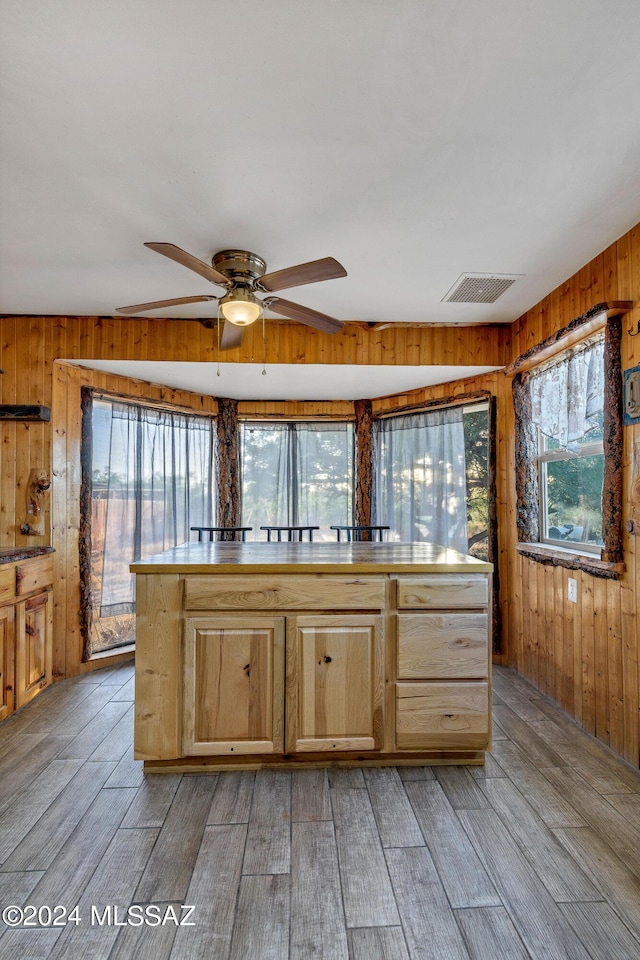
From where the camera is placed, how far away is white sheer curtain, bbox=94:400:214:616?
3.88m

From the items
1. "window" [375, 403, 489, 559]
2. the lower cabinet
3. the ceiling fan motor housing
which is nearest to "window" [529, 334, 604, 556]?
"window" [375, 403, 489, 559]

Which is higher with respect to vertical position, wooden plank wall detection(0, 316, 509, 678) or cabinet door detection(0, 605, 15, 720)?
wooden plank wall detection(0, 316, 509, 678)

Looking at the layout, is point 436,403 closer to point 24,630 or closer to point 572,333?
point 572,333

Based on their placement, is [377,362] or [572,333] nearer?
[572,333]

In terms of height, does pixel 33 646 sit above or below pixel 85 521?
below

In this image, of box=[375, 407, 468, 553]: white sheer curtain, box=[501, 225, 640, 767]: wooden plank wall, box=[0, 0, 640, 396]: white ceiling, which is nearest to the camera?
box=[0, 0, 640, 396]: white ceiling

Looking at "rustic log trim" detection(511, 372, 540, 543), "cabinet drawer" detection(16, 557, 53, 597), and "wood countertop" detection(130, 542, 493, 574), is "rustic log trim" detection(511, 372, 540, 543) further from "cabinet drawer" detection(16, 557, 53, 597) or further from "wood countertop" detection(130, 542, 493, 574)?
"cabinet drawer" detection(16, 557, 53, 597)

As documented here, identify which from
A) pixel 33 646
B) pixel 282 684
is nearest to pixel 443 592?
pixel 282 684

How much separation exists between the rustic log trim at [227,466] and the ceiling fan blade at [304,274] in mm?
2543

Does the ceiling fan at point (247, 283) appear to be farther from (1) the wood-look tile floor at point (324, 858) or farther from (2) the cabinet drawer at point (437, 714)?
(1) the wood-look tile floor at point (324, 858)

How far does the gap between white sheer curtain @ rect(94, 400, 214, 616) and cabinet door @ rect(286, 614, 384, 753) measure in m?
2.22

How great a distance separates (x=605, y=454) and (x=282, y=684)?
76.2 inches

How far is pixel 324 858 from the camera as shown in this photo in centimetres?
170

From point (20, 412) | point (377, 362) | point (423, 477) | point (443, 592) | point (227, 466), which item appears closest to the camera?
point (443, 592)
